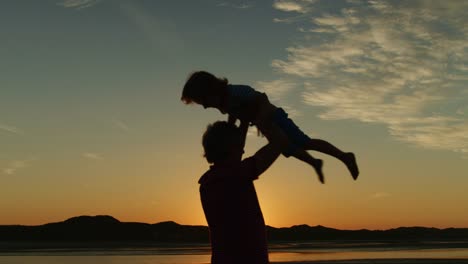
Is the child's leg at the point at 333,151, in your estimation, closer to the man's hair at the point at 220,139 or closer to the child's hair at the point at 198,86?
the child's hair at the point at 198,86

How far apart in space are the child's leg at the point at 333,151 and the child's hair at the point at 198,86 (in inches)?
47.2

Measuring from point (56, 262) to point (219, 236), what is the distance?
2073 centimetres

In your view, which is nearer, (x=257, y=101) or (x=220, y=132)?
(x=220, y=132)

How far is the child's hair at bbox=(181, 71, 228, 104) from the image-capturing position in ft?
14.5

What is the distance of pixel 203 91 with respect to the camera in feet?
15.0

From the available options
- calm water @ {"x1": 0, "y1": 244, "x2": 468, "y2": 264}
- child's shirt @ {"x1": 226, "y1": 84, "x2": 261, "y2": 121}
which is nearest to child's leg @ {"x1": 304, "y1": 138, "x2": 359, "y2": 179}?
child's shirt @ {"x1": 226, "y1": 84, "x2": 261, "y2": 121}

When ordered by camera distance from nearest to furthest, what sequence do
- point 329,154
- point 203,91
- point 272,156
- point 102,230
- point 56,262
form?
point 272,156
point 203,91
point 329,154
point 56,262
point 102,230

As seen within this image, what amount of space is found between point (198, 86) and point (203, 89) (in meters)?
0.09

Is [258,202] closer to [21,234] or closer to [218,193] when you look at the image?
[218,193]

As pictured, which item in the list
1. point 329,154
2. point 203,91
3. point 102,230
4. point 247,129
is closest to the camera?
point 247,129

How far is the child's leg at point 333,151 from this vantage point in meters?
5.46

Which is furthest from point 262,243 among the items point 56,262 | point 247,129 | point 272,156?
point 56,262

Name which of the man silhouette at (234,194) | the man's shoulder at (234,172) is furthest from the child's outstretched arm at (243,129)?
the man's shoulder at (234,172)

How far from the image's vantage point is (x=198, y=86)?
14.7ft
